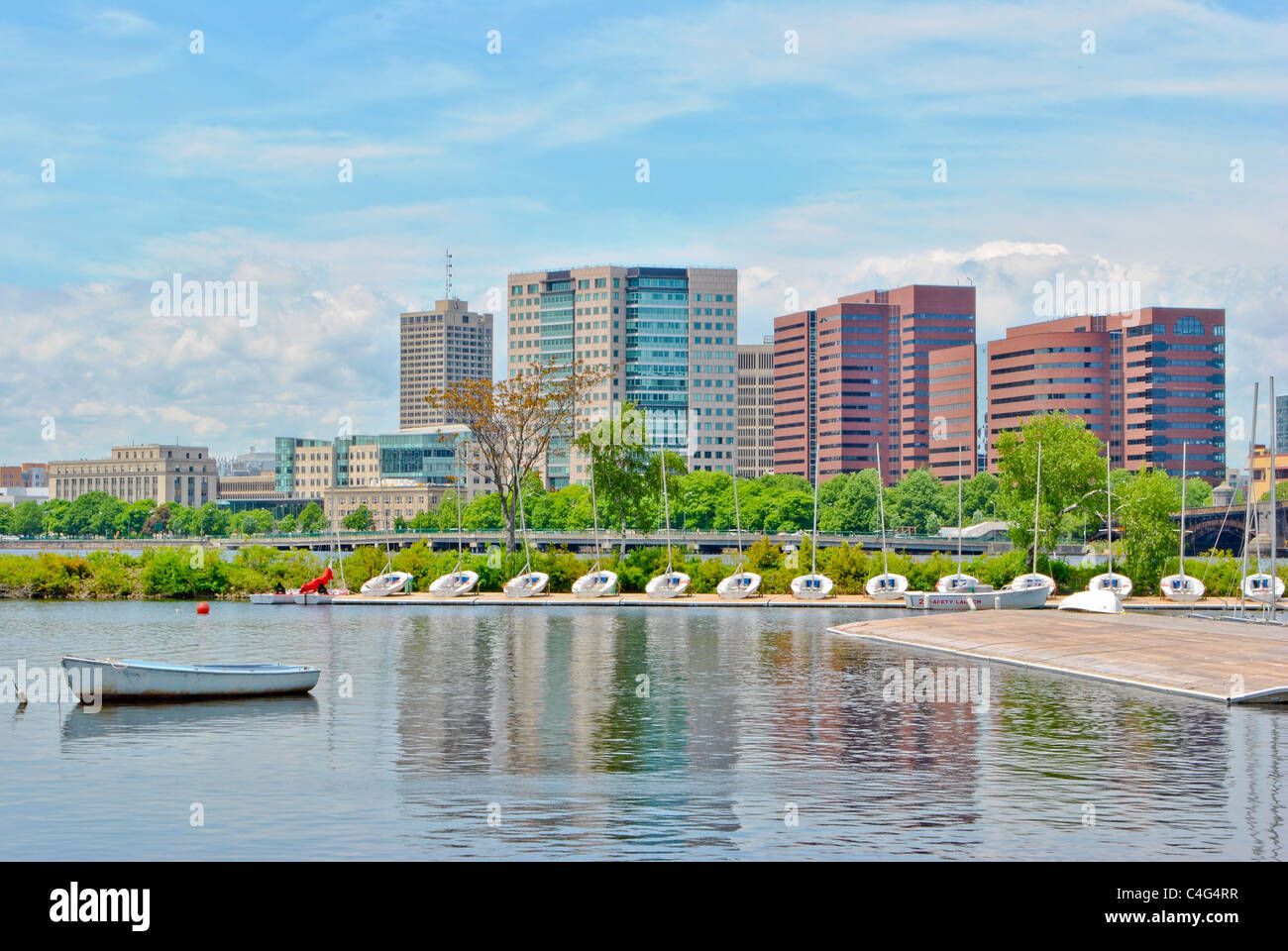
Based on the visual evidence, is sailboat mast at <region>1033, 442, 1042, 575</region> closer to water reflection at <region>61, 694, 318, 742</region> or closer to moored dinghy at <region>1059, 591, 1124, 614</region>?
moored dinghy at <region>1059, 591, 1124, 614</region>

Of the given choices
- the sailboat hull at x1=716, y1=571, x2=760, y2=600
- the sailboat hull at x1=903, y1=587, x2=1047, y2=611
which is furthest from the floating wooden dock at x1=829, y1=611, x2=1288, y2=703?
the sailboat hull at x1=716, y1=571, x2=760, y2=600

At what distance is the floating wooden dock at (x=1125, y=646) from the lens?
51.4 m

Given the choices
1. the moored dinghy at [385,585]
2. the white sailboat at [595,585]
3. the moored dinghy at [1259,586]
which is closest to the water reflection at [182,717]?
the white sailboat at [595,585]

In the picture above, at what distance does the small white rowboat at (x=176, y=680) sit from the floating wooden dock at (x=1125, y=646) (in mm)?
32407

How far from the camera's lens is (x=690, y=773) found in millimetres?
34281

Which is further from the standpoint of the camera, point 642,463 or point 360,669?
point 642,463

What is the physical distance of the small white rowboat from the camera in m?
47.4

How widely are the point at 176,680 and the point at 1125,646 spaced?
41.0 m

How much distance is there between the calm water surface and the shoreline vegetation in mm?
59193
